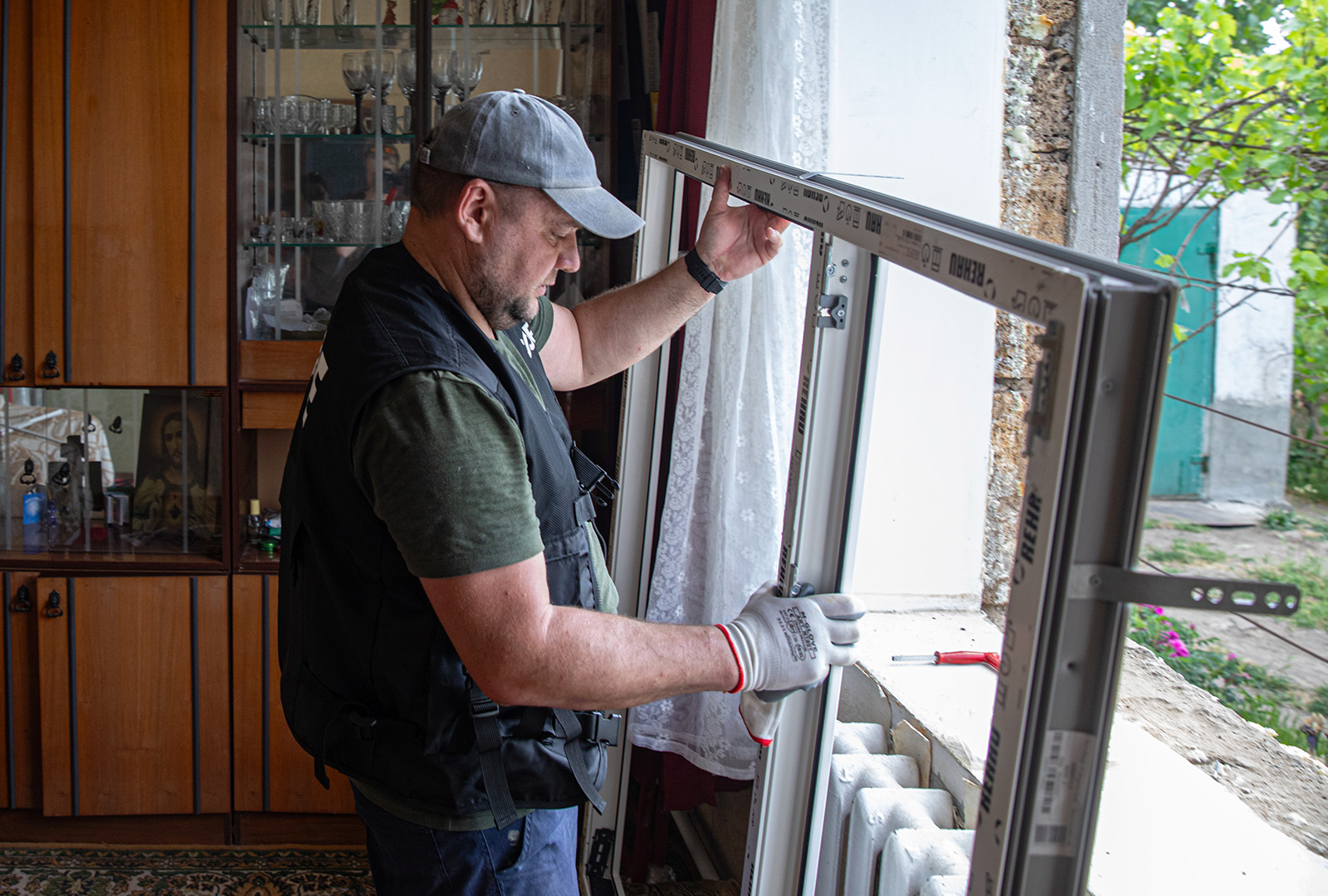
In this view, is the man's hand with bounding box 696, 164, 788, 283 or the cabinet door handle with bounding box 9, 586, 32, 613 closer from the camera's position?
the man's hand with bounding box 696, 164, 788, 283

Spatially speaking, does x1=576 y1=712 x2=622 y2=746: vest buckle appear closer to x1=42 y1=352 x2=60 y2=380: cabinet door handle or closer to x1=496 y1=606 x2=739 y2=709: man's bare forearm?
x1=496 y1=606 x2=739 y2=709: man's bare forearm

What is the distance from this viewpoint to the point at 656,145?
1558 mm

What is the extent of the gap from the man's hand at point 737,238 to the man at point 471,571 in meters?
0.01

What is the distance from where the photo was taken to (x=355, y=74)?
2.34 meters

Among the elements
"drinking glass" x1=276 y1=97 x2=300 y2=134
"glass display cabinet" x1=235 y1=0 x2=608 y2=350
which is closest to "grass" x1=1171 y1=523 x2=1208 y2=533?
"glass display cabinet" x1=235 y1=0 x2=608 y2=350

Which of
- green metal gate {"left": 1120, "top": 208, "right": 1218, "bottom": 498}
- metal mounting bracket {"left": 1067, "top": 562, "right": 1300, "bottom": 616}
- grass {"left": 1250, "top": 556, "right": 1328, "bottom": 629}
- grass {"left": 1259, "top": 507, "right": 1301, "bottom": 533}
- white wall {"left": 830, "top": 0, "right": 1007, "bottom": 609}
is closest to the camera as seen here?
metal mounting bracket {"left": 1067, "top": 562, "right": 1300, "bottom": 616}

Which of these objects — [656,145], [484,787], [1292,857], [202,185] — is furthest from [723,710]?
[202,185]

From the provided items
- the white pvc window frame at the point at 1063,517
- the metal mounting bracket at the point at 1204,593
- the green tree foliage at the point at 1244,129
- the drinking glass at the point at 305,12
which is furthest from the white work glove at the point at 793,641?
the drinking glass at the point at 305,12

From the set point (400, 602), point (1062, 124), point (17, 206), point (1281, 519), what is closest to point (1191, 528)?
point (1281, 519)

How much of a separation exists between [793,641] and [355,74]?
1.95 meters

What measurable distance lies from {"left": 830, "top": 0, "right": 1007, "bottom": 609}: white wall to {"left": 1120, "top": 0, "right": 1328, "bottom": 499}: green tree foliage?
1.28 feet

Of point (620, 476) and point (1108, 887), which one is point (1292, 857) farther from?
point (620, 476)

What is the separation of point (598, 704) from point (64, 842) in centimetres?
210

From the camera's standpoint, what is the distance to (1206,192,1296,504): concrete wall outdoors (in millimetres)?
2410
